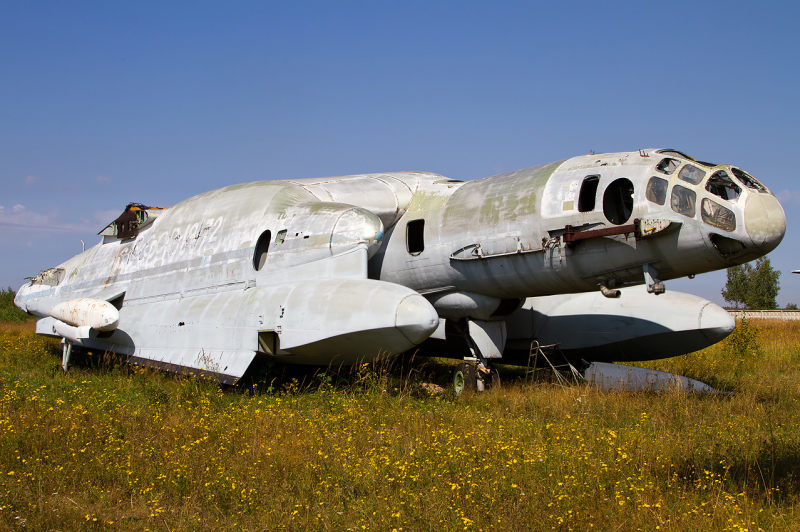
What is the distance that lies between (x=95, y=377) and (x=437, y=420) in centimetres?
732

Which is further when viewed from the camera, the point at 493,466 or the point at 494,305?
the point at 494,305

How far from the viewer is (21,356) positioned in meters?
15.1

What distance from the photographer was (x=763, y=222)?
8.18m

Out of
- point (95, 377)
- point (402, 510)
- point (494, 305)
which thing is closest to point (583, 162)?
point (494, 305)

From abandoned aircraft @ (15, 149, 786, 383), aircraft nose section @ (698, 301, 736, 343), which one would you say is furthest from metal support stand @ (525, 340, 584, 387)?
aircraft nose section @ (698, 301, 736, 343)

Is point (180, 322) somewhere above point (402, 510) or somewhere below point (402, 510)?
above

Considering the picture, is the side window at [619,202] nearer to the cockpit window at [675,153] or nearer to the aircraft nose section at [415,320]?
the cockpit window at [675,153]

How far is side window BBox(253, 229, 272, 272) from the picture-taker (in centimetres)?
1155

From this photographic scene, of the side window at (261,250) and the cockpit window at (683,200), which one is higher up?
the cockpit window at (683,200)

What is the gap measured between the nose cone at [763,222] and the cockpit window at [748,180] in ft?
0.81

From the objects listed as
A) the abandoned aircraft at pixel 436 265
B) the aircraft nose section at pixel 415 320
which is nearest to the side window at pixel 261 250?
the abandoned aircraft at pixel 436 265

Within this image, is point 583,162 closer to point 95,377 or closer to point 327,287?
point 327,287

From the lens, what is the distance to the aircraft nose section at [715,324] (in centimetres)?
1114

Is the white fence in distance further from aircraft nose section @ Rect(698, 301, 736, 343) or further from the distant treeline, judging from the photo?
the distant treeline
